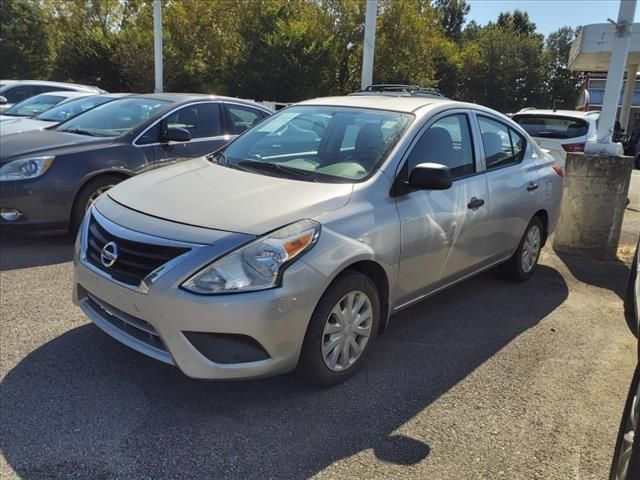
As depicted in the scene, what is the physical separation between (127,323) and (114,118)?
407 centimetres

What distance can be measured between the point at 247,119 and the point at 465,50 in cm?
4193

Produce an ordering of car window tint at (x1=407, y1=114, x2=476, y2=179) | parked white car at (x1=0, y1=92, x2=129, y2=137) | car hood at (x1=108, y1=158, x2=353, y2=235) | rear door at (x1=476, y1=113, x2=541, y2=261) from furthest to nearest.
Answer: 1. parked white car at (x1=0, y1=92, x2=129, y2=137)
2. rear door at (x1=476, y1=113, x2=541, y2=261)
3. car window tint at (x1=407, y1=114, x2=476, y2=179)
4. car hood at (x1=108, y1=158, x2=353, y2=235)

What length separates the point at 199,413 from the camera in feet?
9.93

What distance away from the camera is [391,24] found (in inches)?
1131

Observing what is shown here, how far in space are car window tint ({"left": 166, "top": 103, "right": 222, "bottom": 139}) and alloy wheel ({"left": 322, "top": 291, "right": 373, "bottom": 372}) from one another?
3946 mm

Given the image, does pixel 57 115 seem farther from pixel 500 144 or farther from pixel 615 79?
pixel 615 79

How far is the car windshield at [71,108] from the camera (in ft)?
26.3

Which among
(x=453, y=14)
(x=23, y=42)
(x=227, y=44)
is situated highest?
(x=453, y=14)

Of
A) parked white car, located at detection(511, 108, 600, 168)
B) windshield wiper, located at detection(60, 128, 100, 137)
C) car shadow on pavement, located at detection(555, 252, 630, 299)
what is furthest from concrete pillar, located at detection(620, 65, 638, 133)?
windshield wiper, located at detection(60, 128, 100, 137)

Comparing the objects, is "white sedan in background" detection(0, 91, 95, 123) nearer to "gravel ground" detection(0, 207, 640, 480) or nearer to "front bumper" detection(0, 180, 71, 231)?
"front bumper" detection(0, 180, 71, 231)

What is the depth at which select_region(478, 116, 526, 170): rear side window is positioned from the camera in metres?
4.58

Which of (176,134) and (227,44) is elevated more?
(227,44)

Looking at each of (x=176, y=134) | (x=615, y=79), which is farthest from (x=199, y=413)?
(x=615, y=79)

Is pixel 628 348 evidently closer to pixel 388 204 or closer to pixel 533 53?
pixel 388 204
